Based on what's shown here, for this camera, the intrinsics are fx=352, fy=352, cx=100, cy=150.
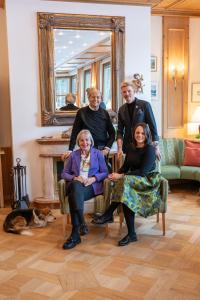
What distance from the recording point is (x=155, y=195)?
3285 millimetres

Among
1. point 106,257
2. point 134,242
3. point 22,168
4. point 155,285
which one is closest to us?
point 155,285

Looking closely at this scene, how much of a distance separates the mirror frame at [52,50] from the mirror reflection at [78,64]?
6 cm

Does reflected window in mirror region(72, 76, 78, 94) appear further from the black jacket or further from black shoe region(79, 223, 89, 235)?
black shoe region(79, 223, 89, 235)

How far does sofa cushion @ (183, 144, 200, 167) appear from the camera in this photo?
16.5ft

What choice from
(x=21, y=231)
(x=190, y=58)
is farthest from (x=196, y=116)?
(x=21, y=231)

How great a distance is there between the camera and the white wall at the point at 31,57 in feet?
13.6

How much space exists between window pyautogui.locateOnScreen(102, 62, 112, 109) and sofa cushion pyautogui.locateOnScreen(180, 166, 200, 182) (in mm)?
1418

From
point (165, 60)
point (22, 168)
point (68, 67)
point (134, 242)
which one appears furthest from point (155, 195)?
point (165, 60)

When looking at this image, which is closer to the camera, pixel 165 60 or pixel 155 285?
pixel 155 285

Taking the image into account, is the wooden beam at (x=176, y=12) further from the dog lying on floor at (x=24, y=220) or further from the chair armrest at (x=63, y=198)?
the dog lying on floor at (x=24, y=220)

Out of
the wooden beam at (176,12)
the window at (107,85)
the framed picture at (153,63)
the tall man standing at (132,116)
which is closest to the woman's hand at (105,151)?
the tall man standing at (132,116)

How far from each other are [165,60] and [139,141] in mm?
2702

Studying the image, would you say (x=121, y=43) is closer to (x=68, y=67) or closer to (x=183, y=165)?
(x=68, y=67)

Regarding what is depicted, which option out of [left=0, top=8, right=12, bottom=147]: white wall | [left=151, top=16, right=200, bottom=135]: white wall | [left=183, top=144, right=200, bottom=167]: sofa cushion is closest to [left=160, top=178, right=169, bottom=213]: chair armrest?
[left=183, top=144, right=200, bottom=167]: sofa cushion
